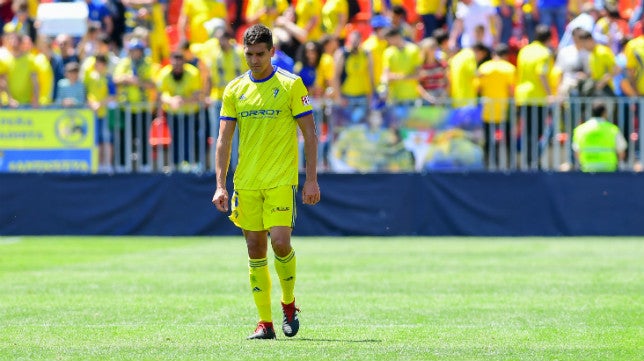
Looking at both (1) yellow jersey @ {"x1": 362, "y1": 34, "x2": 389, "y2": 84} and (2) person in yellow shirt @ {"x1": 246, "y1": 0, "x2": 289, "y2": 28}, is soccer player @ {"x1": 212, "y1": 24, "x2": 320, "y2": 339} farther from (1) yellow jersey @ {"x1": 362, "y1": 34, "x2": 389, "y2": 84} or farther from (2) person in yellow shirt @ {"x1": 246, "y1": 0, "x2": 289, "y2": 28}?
(2) person in yellow shirt @ {"x1": 246, "y1": 0, "x2": 289, "y2": 28}

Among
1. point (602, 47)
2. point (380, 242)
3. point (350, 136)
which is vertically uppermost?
point (602, 47)

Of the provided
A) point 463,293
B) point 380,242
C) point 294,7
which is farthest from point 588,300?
point 294,7

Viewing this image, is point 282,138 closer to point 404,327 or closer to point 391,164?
point 404,327

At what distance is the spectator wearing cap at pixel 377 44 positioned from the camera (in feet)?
74.1

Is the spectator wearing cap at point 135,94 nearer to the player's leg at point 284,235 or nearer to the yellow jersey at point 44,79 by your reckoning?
the yellow jersey at point 44,79

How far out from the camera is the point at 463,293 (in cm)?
1342

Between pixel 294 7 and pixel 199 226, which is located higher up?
pixel 294 7

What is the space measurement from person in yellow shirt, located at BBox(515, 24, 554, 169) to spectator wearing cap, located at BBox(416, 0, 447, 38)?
9.48ft

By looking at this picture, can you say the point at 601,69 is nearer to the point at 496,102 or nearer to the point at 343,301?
the point at 496,102

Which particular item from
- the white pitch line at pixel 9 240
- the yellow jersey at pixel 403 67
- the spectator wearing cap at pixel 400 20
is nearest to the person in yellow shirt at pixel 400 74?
the yellow jersey at pixel 403 67

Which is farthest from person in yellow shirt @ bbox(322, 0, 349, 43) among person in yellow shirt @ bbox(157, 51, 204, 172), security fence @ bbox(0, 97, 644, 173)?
person in yellow shirt @ bbox(157, 51, 204, 172)

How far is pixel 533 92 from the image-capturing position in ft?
71.9

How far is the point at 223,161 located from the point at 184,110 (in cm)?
1276

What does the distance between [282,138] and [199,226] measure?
1294 centimetres
